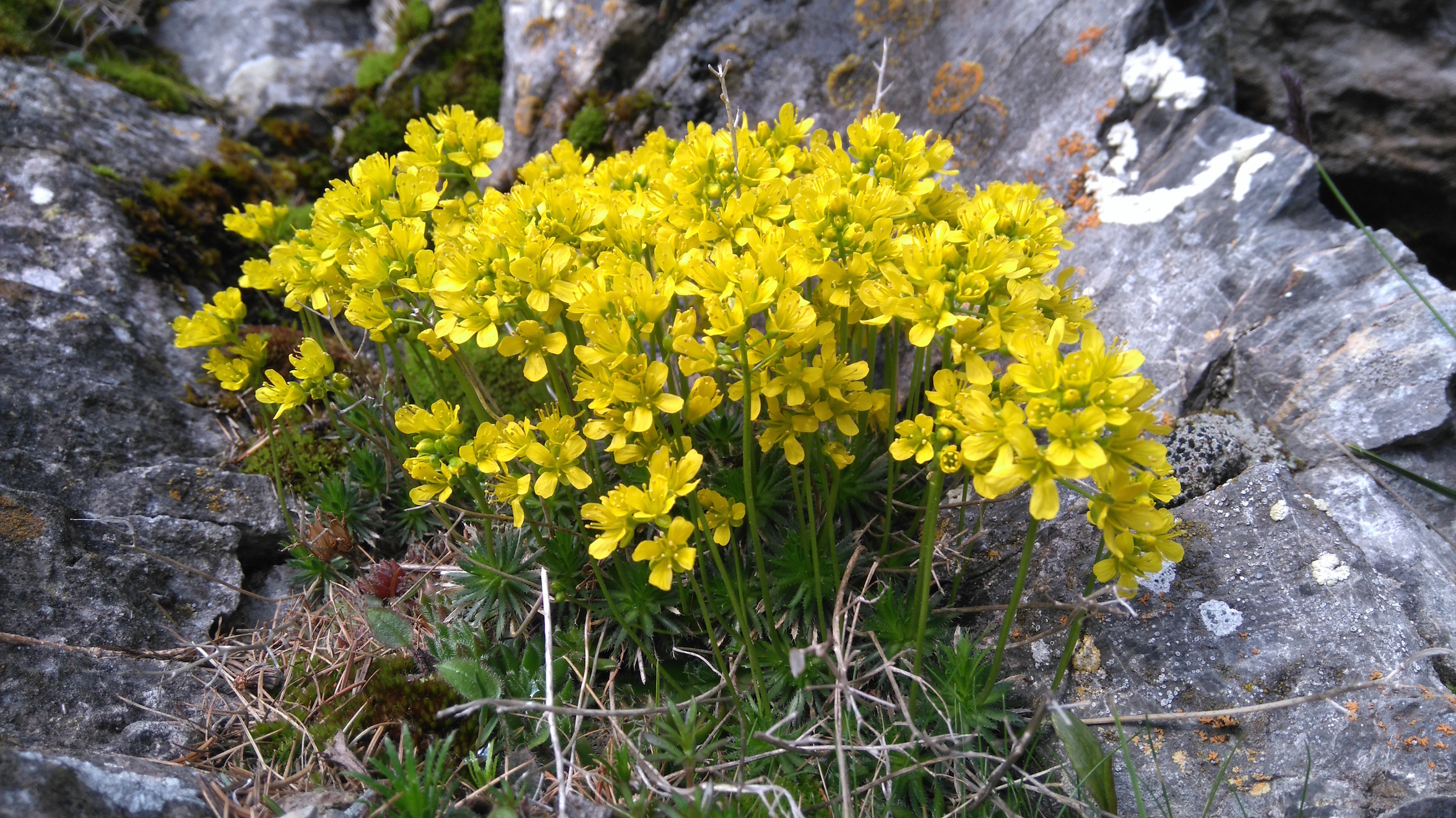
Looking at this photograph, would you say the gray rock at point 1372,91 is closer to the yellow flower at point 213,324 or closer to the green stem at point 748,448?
the green stem at point 748,448

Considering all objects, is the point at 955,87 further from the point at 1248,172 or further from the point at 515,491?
the point at 515,491

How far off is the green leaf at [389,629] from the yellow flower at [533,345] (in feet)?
3.86

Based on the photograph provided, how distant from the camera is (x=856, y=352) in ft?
10.4

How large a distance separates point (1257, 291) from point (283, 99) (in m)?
5.70

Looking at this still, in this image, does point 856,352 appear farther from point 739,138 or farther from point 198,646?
point 198,646

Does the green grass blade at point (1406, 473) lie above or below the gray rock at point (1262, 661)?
above

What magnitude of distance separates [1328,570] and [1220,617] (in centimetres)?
35

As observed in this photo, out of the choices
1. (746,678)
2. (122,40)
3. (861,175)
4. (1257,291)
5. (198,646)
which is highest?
(122,40)

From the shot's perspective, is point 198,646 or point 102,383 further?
point 102,383

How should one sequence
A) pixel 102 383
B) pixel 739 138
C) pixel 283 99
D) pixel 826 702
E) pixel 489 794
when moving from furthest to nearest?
pixel 283 99
pixel 102 383
pixel 739 138
pixel 826 702
pixel 489 794

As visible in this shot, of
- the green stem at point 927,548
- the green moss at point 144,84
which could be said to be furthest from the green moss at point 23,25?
the green stem at point 927,548

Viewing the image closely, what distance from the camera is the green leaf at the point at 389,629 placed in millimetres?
2994

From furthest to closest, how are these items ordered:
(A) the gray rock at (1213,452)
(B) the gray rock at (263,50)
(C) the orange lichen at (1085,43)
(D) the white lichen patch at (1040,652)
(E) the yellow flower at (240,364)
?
1. (B) the gray rock at (263,50)
2. (C) the orange lichen at (1085,43)
3. (E) the yellow flower at (240,364)
4. (A) the gray rock at (1213,452)
5. (D) the white lichen patch at (1040,652)

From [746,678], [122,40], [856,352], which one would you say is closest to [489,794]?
[746,678]
